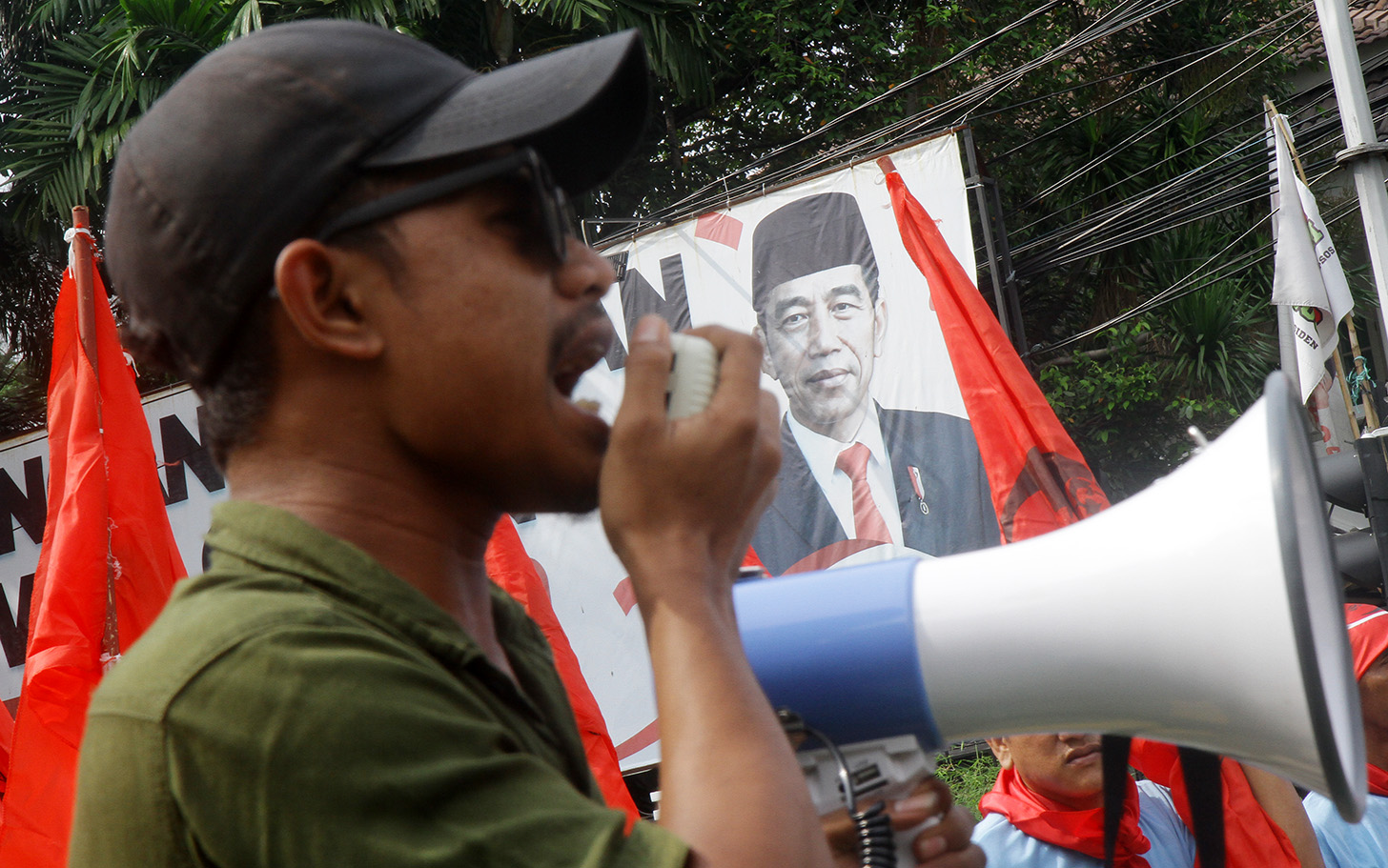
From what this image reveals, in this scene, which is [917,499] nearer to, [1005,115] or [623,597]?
[623,597]

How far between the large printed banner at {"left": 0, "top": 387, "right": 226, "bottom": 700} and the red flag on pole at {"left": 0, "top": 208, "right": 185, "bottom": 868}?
4209 millimetres

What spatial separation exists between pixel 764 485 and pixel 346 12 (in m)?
9.54

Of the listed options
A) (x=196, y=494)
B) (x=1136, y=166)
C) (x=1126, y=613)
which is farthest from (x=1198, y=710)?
(x=1136, y=166)

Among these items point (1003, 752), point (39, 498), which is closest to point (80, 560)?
point (1003, 752)

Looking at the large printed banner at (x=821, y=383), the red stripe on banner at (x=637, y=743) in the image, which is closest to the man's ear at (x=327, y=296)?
the large printed banner at (x=821, y=383)

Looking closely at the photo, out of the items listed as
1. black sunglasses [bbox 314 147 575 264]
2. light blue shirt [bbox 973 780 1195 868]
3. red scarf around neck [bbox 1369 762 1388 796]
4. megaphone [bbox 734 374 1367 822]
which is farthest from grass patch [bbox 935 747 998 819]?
black sunglasses [bbox 314 147 575 264]

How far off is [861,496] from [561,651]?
132 inches

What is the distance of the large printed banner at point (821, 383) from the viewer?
774cm

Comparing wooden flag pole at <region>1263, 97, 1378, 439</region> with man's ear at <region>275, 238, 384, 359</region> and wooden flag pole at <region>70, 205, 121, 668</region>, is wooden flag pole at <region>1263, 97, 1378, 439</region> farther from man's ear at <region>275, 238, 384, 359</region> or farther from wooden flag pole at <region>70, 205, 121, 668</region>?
man's ear at <region>275, 238, 384, 359</region>

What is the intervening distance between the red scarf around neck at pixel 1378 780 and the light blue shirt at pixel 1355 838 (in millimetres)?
45

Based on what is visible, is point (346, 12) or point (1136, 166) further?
point (1136, 166)

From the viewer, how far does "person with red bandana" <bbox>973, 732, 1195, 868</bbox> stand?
3.27m

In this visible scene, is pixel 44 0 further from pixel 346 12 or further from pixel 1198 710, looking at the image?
pixel 1198 710

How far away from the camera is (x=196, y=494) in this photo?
9125 mm
